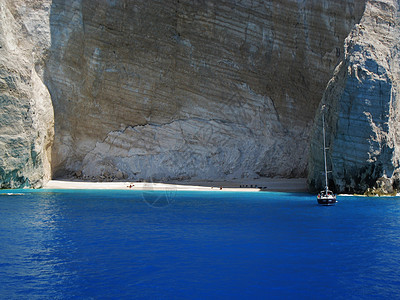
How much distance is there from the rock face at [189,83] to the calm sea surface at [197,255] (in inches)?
617

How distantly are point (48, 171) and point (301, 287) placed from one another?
23.6 m

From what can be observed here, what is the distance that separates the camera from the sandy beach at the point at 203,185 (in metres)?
26.7

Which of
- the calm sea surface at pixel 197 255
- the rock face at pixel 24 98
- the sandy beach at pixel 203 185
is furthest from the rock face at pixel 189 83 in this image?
the calm sea surface at pixel 197 255

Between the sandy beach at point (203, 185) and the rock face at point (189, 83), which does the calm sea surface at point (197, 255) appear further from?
the rock face at point (189, 83)

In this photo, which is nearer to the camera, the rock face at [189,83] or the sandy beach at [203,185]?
the sandy beach at [203,185]

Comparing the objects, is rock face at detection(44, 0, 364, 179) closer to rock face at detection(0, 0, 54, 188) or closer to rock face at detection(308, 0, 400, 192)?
rock face at detection(0, 0, 54, 188)

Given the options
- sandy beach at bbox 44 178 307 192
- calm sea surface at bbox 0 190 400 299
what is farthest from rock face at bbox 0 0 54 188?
calm sea surface at bbox 0 190 400 299

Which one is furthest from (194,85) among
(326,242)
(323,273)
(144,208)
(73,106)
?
(323,273)

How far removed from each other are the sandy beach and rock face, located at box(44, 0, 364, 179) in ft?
4.90

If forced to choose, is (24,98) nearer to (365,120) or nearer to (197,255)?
(365,120)

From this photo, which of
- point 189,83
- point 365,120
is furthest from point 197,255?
point 189,83

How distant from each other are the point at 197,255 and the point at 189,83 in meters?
23.4

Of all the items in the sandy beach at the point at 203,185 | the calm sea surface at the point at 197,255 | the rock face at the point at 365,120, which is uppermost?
the rock face at the point at 365,120

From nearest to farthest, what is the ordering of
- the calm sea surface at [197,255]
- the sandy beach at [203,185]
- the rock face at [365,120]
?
the calm sea surface at [197,255], the rock face at [365,120], the sandy beach at [203,185]
